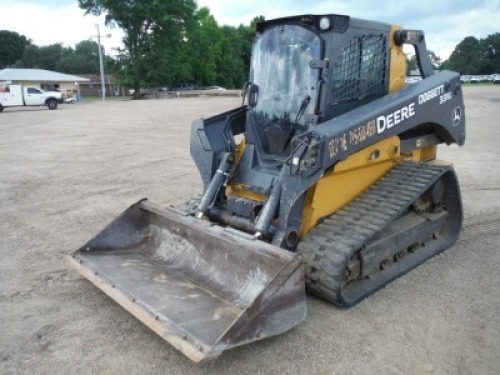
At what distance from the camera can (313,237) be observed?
386 cm

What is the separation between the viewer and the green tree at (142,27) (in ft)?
156

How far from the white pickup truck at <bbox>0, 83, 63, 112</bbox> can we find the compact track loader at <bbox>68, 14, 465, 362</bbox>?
2746cm

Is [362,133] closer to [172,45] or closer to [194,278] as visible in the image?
[194,278]

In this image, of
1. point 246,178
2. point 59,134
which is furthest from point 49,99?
point 246,178

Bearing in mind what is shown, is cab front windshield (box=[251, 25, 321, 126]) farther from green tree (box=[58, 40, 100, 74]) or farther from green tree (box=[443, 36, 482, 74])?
green tree (box=[443, 36, 482, 74])

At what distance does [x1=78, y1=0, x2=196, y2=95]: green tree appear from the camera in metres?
47.6

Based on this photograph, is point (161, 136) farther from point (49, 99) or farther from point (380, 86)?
point (49, 99)

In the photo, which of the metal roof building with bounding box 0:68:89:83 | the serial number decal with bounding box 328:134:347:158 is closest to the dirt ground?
the serial number decal with bounding box 328:134:347:158

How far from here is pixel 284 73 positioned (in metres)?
4.42

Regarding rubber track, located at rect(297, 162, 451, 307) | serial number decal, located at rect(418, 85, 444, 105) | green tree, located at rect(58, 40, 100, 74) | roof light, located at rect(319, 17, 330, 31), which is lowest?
rubber track, located at rect(297, 162, 451, 307)

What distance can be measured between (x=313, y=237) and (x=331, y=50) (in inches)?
61.9

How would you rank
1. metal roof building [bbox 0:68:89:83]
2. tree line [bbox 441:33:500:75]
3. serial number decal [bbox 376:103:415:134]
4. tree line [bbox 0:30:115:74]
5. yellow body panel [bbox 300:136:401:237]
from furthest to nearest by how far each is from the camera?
tree line [bbox 441:33:500:75], tree line [bbox 0:30:115:74], metal roof building [bbox 0:68:89:83], serial number decal [bbox 376:103:415:134], yellow body panel [bbox 300:136:401:237]

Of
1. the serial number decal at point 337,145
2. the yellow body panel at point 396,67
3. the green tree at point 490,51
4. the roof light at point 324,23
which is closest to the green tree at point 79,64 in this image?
the green tree at point 490,51

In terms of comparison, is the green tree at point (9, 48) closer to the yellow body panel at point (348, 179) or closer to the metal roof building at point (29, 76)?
the metal roof building at point (29, 76)
